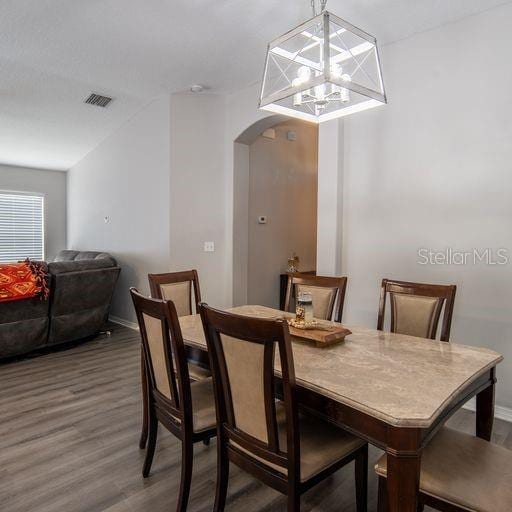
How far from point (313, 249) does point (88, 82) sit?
3689mm

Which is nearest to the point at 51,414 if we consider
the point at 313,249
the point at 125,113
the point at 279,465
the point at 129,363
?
the point at 129,363

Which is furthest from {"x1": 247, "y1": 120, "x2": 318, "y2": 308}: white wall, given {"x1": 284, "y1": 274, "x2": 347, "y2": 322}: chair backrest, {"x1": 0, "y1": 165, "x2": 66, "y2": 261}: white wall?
{"x1": 0, "y1": 165, "x2": 66, "y2": 261}: white wall

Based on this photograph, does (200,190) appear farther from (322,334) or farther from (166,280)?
(322,334)

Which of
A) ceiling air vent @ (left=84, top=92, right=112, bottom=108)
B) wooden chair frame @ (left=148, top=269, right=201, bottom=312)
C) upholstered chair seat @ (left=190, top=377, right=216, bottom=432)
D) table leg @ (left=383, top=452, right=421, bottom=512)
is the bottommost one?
upholstered chair seat @ (left=190, top=377, right=216, bottom=432)

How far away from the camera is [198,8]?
9.43 feet

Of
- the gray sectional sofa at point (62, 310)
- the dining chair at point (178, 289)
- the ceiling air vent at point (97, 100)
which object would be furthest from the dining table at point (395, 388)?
the ceiling air vent at point (97, 100)

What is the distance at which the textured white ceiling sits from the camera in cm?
286

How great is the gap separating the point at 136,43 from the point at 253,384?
10.7ft

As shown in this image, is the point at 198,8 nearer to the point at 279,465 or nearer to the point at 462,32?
the point at 462,32

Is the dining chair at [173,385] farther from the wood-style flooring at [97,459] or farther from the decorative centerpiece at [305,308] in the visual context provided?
the decorative centerpiece at [305,308]

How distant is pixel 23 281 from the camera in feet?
12.0

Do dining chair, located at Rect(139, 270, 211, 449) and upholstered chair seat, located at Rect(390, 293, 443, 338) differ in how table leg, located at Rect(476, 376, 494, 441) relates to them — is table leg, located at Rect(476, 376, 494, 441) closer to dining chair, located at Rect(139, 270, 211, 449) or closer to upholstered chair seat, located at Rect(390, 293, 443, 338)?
upholstered chair seat, located at Rect(390, 293, 443, 338)

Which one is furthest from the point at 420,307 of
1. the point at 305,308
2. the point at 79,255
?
the point at 79,255

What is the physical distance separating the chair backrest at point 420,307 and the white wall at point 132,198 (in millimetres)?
2861
